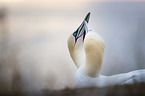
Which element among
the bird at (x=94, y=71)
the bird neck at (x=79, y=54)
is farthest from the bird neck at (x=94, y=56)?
the bird neck at (x=79, y=54)

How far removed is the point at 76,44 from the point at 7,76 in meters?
4.75

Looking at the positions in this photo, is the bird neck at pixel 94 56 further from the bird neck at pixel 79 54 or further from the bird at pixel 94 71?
the bird neck at pixel 79 54

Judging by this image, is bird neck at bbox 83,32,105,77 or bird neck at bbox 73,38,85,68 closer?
bird neck at bbox 83,32,105,77

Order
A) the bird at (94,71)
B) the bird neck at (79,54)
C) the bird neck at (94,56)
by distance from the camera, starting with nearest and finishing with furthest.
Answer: the bird at (94,71) → the bird neck at (94,56) → the bird neck at (79,54)

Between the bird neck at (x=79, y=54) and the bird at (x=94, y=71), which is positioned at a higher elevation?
the bird neck at (x=79, y=54)

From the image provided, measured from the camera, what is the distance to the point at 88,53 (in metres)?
5.89

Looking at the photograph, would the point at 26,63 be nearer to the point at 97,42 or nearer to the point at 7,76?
the point at 7,76

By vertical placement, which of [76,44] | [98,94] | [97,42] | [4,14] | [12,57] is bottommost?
[98,94]

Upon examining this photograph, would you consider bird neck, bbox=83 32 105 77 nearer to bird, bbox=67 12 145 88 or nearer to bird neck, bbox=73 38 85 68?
bird, bbox=67 12 145 88

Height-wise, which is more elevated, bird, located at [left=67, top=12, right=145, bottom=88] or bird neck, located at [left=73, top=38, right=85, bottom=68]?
bird neck, located at [left=73, top=38, right=85, bottom=68]

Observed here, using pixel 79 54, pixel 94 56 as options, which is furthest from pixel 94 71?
pixel 79 54

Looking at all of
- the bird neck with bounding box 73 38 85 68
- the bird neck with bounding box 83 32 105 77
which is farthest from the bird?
the bird neck with bounding box 73 38 85 68

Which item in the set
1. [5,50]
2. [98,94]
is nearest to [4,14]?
[5,50]

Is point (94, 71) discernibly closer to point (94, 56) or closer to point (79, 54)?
point (94, 56)
